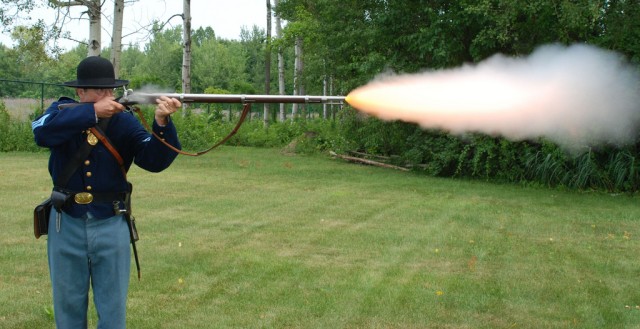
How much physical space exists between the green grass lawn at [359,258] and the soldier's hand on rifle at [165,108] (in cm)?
241

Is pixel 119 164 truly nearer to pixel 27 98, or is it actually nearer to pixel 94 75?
pixel 94 75

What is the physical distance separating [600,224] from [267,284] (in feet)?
23.5

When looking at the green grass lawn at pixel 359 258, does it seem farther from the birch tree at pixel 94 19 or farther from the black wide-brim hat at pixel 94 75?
the birch tree at pixel 94 19

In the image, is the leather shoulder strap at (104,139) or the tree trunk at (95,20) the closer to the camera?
the leather shoulder strap at (104,139)

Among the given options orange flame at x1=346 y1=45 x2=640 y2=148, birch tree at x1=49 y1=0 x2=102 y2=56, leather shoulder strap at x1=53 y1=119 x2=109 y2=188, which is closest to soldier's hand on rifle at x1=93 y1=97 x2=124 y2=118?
leather shoulder strap at x1=53 y1=119 x2=109 y2=188

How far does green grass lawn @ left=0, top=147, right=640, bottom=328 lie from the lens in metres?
7.42

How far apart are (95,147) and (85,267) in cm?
86

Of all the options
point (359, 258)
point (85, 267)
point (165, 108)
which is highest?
point (165, 108)

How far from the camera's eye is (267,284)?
839 centimetres

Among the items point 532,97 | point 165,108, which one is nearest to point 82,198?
point 165,108

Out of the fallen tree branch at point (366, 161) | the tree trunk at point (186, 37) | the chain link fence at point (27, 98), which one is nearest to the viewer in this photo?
the fallen tree branch at point (366, 161)

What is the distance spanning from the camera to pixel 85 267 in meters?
5.32

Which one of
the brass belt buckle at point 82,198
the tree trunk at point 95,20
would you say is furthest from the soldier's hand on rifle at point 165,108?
the tree trunk at point 95,20

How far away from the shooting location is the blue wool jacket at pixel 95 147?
510 cm
